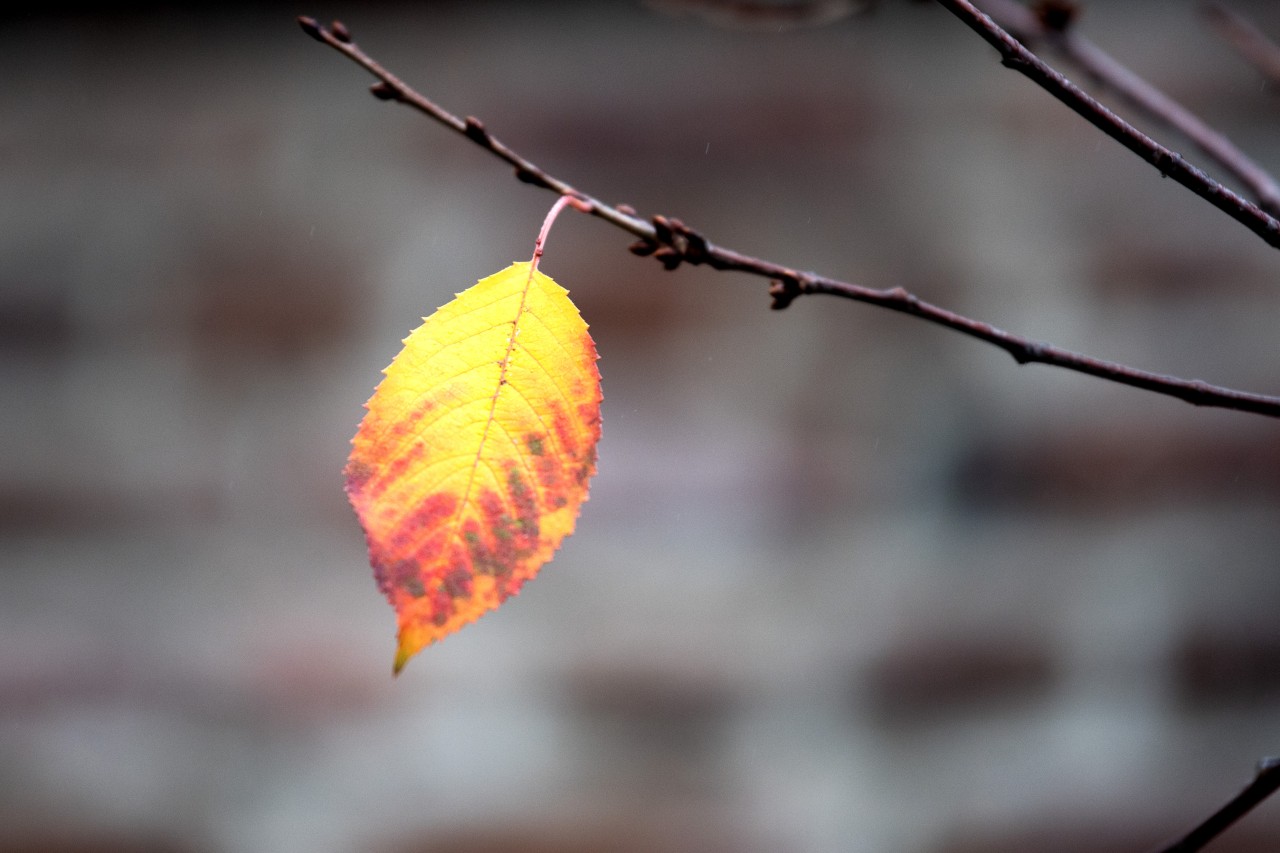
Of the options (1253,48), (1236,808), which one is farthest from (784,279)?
(1253,48)

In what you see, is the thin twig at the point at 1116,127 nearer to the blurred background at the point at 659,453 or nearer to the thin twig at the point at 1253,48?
the thin twig at the point at 1253,48

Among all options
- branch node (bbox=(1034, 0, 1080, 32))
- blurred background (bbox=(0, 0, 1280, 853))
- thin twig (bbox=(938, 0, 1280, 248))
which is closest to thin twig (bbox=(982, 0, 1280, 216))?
branch node (bbox=(1034, 0, 1080, 32))

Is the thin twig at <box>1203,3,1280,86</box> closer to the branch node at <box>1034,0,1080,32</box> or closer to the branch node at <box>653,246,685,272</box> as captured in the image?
the branch node at <box>1034,0,1080,32</box>

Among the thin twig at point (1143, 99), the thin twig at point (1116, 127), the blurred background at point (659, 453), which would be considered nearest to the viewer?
the thin twig at point (1116, 127)

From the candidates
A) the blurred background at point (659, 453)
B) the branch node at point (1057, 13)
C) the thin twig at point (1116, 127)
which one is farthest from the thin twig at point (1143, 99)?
the blurred background at point (659, 453)

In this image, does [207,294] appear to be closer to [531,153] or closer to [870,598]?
[531,153]

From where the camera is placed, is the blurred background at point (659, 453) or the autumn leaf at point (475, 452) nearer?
the autumn leaf at point (475, 452)
